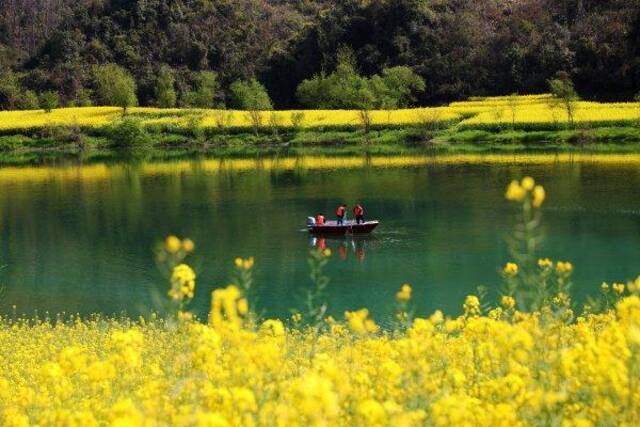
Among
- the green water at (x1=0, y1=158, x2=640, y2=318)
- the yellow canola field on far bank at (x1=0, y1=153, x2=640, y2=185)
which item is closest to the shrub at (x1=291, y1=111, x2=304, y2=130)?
the yellow canola field on far bank at (x1=0, y1=153, x2=640, y2=185)

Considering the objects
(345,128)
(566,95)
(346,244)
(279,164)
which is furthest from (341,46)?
(346,244)

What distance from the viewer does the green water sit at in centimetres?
2262

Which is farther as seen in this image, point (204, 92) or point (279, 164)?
point (204, 92)

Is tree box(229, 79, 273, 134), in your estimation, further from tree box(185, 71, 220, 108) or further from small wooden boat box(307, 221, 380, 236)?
small wooden boat box(307, 221, 380, 236)

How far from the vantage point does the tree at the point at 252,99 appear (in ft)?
274

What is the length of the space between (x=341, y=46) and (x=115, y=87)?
25782 mm

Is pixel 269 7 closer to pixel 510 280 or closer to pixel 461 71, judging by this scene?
pixel 461 71

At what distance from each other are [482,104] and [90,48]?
6487 cm

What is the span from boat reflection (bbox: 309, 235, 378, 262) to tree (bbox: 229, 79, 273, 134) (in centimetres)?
4907

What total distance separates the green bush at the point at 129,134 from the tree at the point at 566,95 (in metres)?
35.3

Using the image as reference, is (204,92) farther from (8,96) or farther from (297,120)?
(8,96)

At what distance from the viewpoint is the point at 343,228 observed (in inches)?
1198

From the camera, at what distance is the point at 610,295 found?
19.2 m

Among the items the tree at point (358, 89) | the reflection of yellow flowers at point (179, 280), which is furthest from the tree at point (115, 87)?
the reflection of yellow flowers at point (179, 280)
